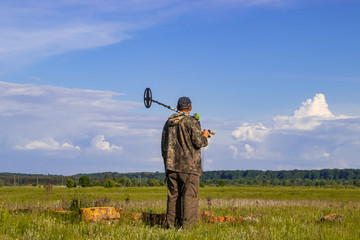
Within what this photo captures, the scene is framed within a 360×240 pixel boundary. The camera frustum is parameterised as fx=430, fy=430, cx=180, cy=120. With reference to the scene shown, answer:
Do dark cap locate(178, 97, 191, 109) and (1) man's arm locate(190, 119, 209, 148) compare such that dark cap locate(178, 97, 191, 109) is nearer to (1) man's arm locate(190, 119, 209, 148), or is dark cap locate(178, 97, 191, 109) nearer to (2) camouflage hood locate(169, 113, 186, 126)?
(2) camouflage hood locate(169, 113, 186, 126)

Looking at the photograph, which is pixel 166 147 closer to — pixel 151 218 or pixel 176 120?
pixel 176 120

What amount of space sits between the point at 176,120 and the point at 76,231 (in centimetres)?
296

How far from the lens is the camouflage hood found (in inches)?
350

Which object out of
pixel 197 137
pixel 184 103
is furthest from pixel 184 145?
pixel 184 103

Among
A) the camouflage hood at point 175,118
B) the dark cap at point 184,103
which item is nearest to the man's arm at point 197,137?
the camouflage hood at point 175,118

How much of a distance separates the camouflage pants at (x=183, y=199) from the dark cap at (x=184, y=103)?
141 cm

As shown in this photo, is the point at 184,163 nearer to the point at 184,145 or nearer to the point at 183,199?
the point at 184,145

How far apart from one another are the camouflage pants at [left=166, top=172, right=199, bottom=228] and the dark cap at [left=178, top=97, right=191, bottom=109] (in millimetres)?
1407

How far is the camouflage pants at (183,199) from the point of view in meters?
8.74

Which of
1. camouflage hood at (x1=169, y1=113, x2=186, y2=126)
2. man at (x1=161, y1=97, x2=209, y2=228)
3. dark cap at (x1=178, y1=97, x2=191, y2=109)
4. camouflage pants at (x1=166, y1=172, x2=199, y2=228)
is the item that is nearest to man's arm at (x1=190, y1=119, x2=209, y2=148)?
man at (x1=161, y1=97, x2=209, y2=228)

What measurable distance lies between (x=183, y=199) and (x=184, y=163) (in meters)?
0.76

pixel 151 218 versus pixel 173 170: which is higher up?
pixel 173 170

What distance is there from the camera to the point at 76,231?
7.44 m

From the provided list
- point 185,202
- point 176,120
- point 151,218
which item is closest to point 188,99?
point 176,120
